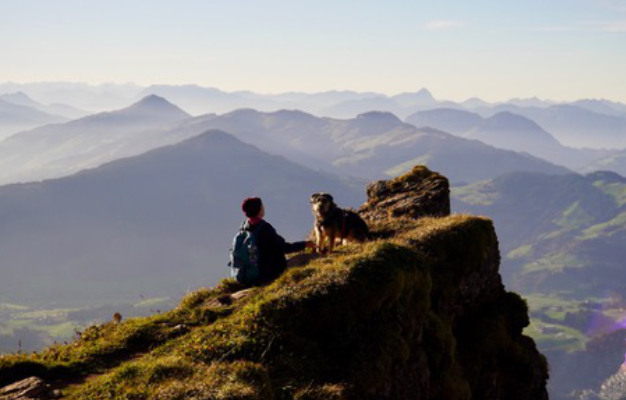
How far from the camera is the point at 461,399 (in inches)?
698

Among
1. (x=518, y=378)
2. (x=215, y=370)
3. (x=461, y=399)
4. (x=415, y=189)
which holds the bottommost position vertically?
(x=518, y=378)

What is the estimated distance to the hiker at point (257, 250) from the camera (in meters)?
17.5

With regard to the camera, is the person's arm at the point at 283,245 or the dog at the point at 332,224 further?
the dog at the point at 332,224

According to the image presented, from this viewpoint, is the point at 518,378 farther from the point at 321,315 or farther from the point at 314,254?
the point at 321,315

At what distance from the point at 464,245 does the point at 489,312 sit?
3523 mm

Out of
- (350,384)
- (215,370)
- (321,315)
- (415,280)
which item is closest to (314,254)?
(415,280)

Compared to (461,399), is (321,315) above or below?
above

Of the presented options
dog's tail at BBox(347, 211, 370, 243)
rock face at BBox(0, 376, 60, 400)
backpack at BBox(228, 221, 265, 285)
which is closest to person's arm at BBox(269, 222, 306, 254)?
backpack at BBox(228, 221, 265, 285)

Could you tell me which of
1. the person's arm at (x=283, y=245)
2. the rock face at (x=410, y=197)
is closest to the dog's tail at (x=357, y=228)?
the person's arm at (x=283, y=245)

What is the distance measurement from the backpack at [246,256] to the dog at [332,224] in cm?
276

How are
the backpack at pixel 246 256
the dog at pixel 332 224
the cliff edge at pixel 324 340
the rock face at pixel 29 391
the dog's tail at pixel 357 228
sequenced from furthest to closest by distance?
the dog's tail at pixel 357 228 < the dog at pixel 332 224 < the backpack at pixel 246 256 < the cliff edge at pixel 324 340 < the rock face at pixel 29 391

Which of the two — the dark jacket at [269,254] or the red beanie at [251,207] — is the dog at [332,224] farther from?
the red beanie at [251,207]

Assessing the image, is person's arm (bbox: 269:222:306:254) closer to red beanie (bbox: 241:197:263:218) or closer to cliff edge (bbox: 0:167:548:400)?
red beanie (bbox: 241:197:263:218)

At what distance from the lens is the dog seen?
19656 millimetres
